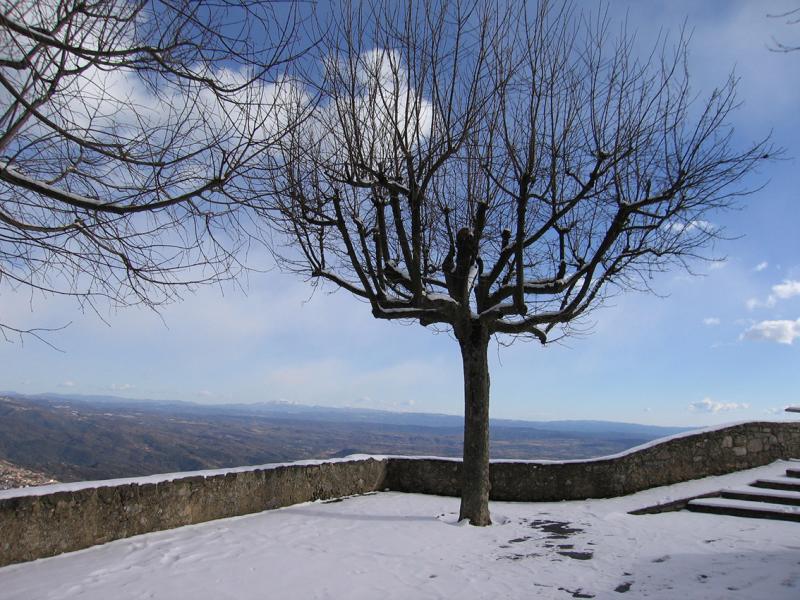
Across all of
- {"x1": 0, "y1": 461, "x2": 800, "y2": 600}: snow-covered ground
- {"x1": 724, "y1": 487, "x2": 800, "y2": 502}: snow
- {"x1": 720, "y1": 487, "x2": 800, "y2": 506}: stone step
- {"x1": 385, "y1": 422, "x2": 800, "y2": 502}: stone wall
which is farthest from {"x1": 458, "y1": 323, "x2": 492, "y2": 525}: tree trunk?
{"x1": 724, "y1": 487, "x2": 800, "y2": 502}: snow

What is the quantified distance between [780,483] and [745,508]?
1.32 meters

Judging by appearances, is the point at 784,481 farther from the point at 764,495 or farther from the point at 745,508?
the point at 745,508

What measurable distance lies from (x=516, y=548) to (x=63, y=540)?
4704 mm

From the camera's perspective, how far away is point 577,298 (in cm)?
746

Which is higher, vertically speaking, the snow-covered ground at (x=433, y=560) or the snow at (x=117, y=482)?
the snow at (x=117, y=482)

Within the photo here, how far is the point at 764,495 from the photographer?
787 centimetres

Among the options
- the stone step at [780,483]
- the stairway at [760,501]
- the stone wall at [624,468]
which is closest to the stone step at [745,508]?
the stairway at [760,501]

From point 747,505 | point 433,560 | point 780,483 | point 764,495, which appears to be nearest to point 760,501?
point 764,495

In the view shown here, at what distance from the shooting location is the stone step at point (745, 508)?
7280 millimetres

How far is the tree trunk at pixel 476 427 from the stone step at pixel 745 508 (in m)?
3.20

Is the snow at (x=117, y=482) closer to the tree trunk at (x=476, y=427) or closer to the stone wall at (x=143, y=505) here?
the stone wall at (x=143, y=505)

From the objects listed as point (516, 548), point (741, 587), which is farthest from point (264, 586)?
point (741, 587)

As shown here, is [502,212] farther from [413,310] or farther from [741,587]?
[741,587]

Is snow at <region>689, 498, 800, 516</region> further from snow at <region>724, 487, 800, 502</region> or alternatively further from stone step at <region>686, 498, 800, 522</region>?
snow at <region>724, 487, 800, 502</region>
